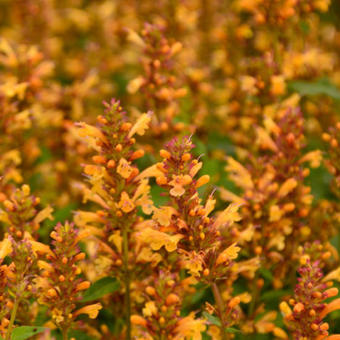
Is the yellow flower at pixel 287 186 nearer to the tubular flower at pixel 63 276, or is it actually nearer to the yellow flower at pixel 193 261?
the yellow flower at pixel 193 261

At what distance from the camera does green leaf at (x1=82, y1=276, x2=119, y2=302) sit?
6.74 feet

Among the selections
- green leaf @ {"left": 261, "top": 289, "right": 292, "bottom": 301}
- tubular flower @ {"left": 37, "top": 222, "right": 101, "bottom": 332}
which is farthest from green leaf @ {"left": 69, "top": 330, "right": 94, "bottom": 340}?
green leaf @ {"left": 261, "top": 289, "right": 292, "bottom": 301}

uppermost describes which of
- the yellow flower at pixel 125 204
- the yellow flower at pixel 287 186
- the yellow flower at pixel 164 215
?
the yellow flower at pixel 287 186

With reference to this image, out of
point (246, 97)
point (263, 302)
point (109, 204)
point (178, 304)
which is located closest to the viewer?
point (178, 304)

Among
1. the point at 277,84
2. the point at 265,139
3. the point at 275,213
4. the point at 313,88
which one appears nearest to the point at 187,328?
the point at 275,213

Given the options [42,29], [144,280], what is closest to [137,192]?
[144,280]

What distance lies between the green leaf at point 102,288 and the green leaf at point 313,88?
1555 millimetres

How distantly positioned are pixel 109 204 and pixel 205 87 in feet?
5.32

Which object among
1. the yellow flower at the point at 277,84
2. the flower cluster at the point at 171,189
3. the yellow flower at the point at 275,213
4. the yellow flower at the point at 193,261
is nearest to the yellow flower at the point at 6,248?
the flower cluster at the point at 171,189

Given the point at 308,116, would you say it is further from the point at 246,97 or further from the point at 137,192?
the point at 137,192

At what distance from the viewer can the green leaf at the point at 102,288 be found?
80.9 inches

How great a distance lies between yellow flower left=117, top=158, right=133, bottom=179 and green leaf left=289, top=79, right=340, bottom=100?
4.82ft

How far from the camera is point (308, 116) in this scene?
359cm

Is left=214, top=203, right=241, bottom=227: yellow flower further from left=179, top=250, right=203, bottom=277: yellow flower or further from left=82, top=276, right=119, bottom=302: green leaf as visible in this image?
left=82, top=276, right=119, bottom=302: green leaf
